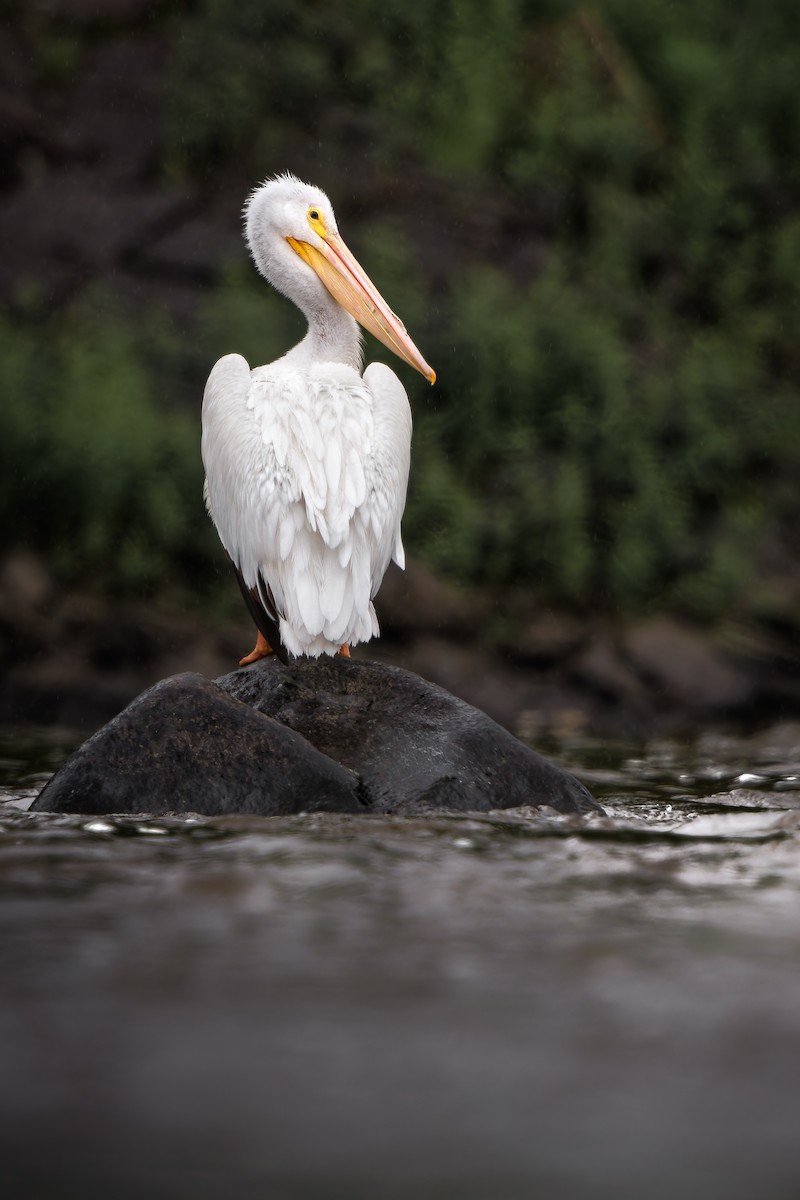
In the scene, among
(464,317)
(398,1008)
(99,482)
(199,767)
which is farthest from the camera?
(464,317)

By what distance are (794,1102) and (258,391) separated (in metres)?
3.26

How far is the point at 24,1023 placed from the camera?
9.78ft

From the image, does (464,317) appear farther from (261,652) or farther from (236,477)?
(261,652)

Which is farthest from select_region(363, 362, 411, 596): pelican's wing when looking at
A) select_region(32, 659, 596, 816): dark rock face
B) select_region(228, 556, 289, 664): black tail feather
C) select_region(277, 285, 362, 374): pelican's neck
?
select_region(32, 659, 596, 816): dark rock face

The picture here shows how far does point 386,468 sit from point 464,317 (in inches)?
164

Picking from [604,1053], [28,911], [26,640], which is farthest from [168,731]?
[26,640]

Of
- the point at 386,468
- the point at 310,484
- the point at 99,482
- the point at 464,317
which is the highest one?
the point at 464,317

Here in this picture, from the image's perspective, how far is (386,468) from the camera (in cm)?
515

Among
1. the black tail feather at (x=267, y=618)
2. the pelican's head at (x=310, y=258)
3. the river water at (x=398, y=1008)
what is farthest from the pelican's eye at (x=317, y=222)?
the river water at (x=398, y=1008)

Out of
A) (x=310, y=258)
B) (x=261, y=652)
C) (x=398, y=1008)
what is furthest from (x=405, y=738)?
(x=310, y=258)

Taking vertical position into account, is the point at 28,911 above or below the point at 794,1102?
above

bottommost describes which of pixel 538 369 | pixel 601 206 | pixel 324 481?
pixel 324 481

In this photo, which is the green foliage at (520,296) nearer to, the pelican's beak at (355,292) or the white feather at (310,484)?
the pelican's beak at (355,292)

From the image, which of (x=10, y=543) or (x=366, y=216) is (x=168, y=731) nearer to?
(x=10, y=543)
